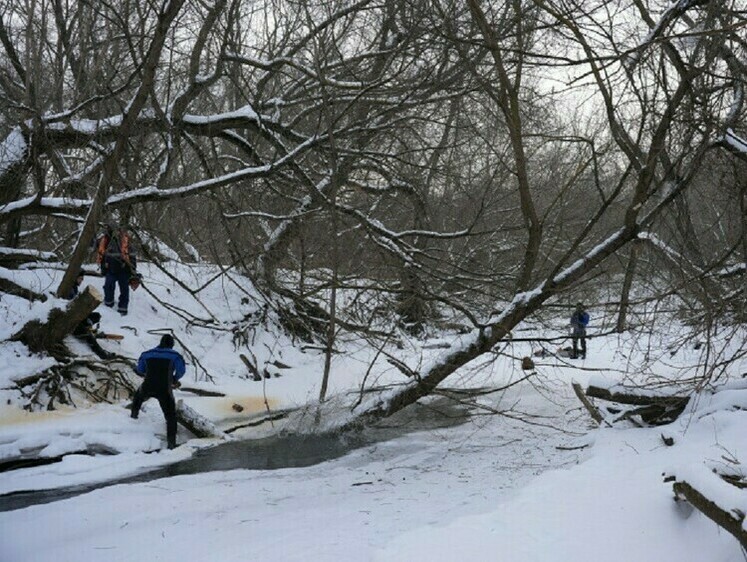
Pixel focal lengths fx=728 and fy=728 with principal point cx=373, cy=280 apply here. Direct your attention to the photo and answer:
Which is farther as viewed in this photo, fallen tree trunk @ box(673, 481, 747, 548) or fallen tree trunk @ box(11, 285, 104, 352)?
fallen tree trunk @ box(11, 285, 104, 352)

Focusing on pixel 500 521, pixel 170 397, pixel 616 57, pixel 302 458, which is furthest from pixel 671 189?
pixel 170 397

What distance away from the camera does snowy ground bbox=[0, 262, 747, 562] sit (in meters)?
4.96

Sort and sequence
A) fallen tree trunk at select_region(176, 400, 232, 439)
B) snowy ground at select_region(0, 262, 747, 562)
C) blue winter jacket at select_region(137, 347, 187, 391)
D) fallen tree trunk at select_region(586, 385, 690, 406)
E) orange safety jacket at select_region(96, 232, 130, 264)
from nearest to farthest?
snowy ground at select_region(0, 262, 747, 562) → fallen tree trunk at select_region(586, 385, 690, 406) → blue winter jacket at select_region(137, 347, 187, 391) → fallen tree trunk at select_region(176, 400, 232, 439) → orange safety jacket at select_region(96, 232, 130, 264)

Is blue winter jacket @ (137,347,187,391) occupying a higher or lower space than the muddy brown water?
higher

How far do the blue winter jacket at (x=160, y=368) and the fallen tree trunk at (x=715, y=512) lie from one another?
7608 mm

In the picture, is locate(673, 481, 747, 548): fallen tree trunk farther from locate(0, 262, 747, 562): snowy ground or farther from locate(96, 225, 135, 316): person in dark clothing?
locate(96, 225, 135, 316): person in dark clothing

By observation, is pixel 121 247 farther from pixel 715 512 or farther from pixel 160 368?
pixel 715 512

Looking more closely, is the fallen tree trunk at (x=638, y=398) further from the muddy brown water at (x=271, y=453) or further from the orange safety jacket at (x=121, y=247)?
the orange safety jacket at (x=121, y=247)

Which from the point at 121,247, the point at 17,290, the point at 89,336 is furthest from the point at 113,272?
the point at 17,290

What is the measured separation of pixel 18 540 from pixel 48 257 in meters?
7.35

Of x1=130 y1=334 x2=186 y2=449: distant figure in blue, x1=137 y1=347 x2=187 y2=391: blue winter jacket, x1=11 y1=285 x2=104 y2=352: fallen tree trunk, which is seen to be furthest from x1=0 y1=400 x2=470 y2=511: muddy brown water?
x1=11 y1=285 x2=104 y2=352: fallen tree trunk

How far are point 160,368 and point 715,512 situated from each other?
8.14m

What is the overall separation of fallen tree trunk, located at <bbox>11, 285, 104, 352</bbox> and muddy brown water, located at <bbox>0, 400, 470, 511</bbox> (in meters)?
3.19

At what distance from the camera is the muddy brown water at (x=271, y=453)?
8086 millimetres
